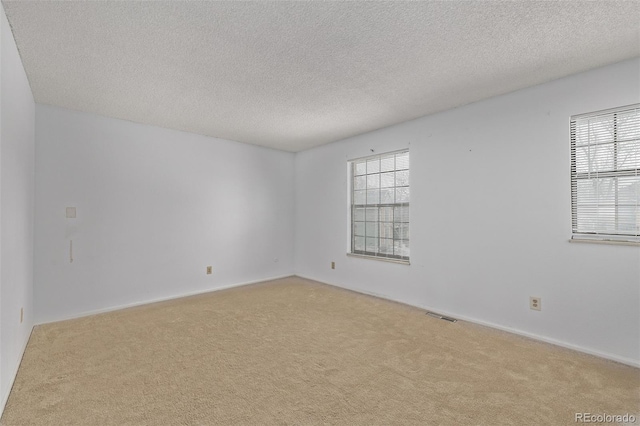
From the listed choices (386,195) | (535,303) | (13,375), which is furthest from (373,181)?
(13,375)

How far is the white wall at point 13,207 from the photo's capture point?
6.15ft

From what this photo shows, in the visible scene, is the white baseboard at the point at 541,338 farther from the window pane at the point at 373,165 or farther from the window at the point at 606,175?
the window pane at the point at 373,165

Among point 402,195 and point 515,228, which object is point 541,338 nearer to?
point 515,228

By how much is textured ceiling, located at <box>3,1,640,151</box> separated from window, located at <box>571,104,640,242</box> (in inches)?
20.0

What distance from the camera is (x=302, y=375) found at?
215 centimetres

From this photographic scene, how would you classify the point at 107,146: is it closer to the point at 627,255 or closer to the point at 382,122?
the point at 382,122

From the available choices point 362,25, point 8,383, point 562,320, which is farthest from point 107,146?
point 562,320

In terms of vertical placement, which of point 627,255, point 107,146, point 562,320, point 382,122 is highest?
point 382,122

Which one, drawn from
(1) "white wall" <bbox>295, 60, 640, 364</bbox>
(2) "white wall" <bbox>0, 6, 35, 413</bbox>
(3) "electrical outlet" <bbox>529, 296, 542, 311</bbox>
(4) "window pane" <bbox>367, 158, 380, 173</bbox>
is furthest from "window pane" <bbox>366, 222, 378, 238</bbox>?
(2) "white wall" <bbox>0, 6, 35, 413</bbox>

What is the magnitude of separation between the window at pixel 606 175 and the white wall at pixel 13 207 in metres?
4.36

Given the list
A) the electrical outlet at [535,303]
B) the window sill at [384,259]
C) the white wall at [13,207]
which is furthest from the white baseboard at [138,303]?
the electrical outlet at [535,303]

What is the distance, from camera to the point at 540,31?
2029 mm

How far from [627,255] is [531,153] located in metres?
1.12

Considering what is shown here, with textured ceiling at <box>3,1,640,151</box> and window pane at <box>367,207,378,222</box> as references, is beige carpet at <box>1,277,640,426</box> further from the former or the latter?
textured ceiling at <box>3,1,640,151</box>
